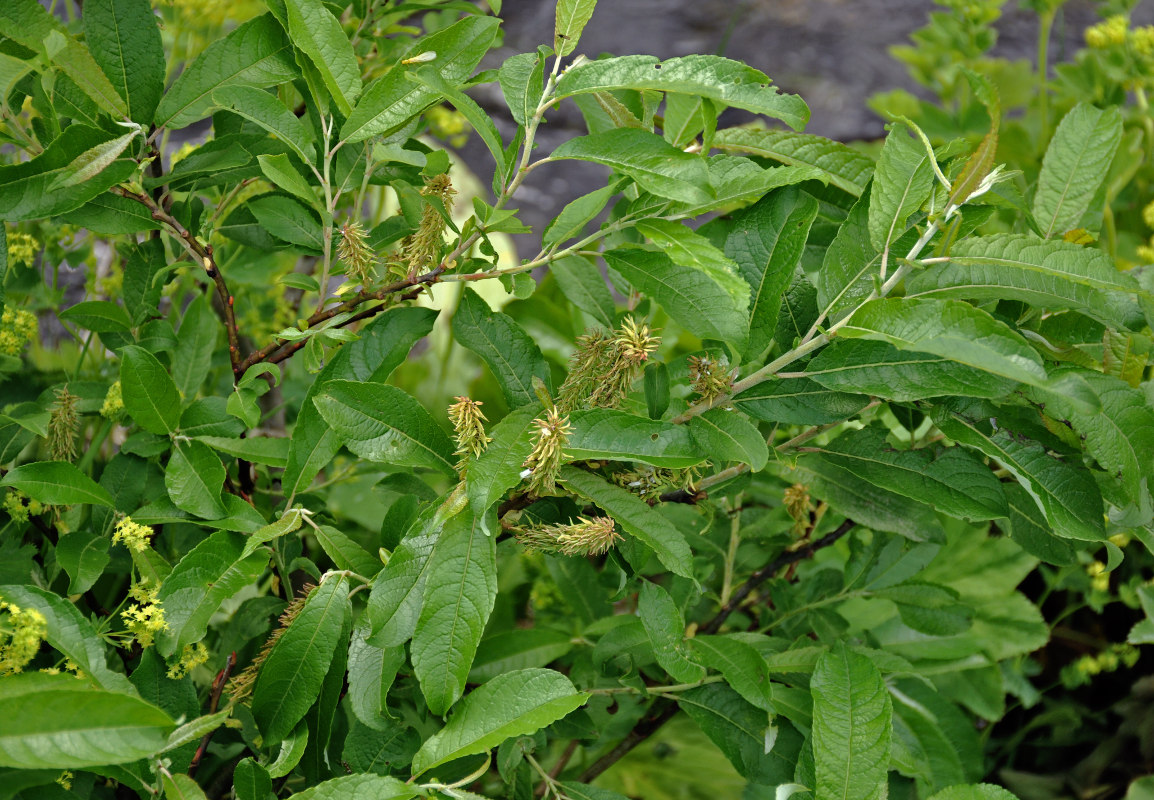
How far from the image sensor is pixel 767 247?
2.01 feet

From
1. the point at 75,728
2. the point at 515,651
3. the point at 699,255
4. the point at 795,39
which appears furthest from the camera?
the point at 795,39

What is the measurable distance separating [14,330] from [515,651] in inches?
20.5

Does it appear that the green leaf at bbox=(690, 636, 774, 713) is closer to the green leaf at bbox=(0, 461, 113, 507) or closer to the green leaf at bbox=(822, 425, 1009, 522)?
the green leaf at bbox=(822, 425, 1009, 522)

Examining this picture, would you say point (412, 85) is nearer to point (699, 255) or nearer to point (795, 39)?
point (699, 255)

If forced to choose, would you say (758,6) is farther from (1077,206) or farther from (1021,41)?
(1077,206)

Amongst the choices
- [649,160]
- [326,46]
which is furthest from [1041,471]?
[326,46]

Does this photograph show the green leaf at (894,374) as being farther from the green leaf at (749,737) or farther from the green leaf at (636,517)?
the green leaf at (749,737)

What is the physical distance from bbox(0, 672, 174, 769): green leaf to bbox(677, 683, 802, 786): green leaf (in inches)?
16.8

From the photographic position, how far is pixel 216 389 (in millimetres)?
1095

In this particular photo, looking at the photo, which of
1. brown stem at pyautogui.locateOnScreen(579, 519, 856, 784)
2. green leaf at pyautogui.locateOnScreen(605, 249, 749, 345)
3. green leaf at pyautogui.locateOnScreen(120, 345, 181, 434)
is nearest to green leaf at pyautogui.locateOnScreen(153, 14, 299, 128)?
green leaf at pyautogui.locateOnScreen(120, 345, 181, 434)

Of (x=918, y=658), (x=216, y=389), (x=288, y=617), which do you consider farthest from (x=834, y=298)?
(x=216, y=389)

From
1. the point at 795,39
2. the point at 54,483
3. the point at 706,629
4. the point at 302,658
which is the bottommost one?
the point at 706,629

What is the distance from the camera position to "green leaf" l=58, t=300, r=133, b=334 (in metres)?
0.72

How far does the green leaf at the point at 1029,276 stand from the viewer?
1.78ft
